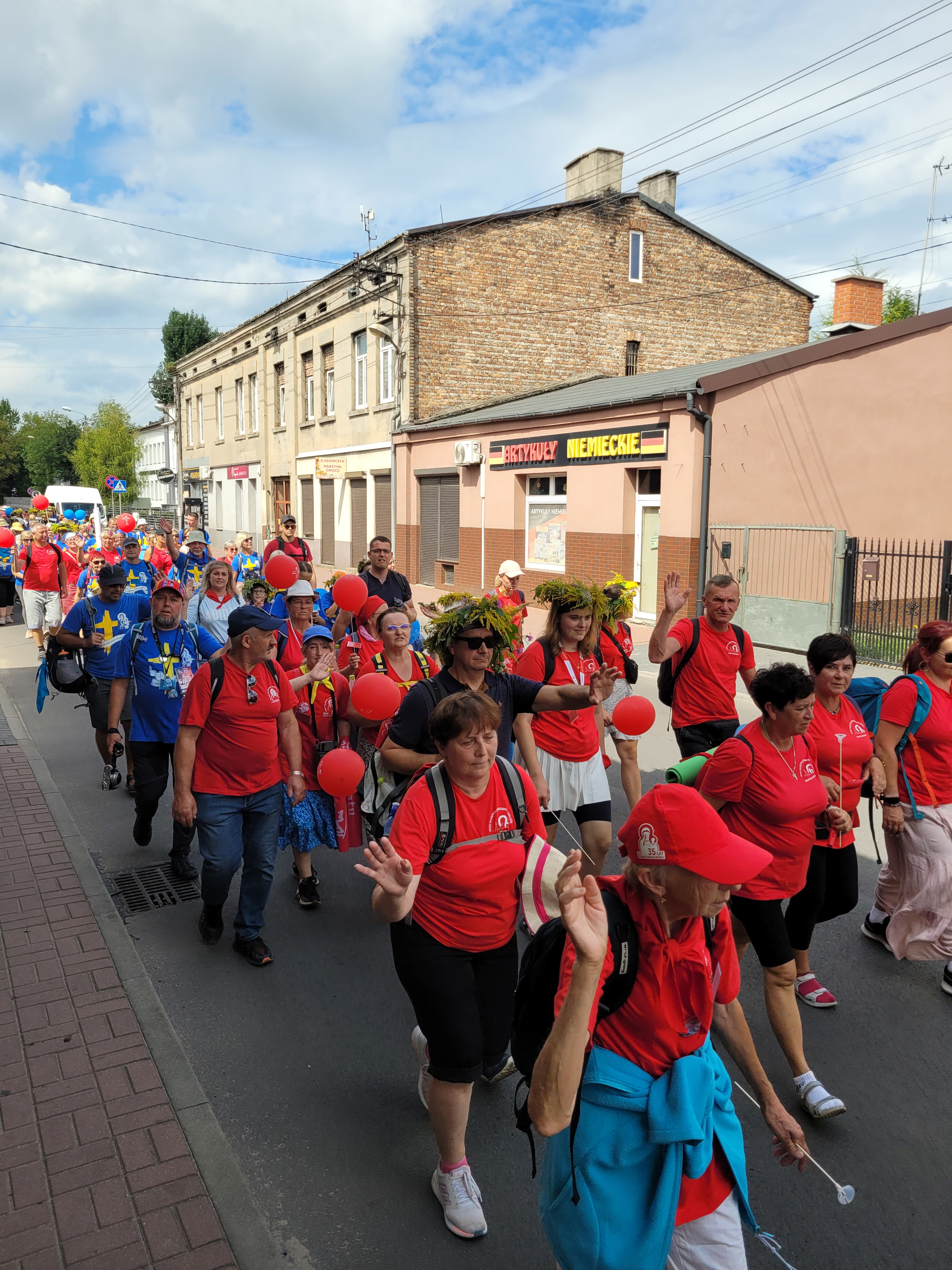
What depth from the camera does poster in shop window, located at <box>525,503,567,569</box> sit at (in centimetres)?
2069

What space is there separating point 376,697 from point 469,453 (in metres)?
18.6

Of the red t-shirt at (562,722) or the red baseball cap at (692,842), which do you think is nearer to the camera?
the red baseball cap at (692,842)

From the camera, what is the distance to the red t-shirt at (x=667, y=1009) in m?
2.10

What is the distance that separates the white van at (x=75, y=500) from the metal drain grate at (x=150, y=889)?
98.7 ft

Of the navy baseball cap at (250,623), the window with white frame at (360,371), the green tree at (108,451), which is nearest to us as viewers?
the navy baseball cap at (250,623)

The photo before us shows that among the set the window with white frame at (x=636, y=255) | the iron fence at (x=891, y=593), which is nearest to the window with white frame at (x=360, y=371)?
the window with white frame at (x=636, y=255)

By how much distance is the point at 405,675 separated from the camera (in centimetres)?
526

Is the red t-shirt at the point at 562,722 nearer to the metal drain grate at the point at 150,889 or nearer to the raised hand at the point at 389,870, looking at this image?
the raised hand at the point at 389,870

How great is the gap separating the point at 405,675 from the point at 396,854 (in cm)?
261

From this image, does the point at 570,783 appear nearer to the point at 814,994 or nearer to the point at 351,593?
the point at 814,994

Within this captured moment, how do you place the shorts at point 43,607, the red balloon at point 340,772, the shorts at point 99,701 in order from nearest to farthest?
the red balloon at point 340,772 < the shorts at point 99,701 < the shorts at point 43,607

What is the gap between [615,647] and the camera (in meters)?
6.09

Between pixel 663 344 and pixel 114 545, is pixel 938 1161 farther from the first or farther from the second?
pixel 663 344

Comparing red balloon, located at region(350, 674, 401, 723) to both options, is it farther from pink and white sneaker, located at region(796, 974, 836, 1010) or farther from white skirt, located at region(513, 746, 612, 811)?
pink and white sneaker, located at region(796, 974, 836, 1010)
